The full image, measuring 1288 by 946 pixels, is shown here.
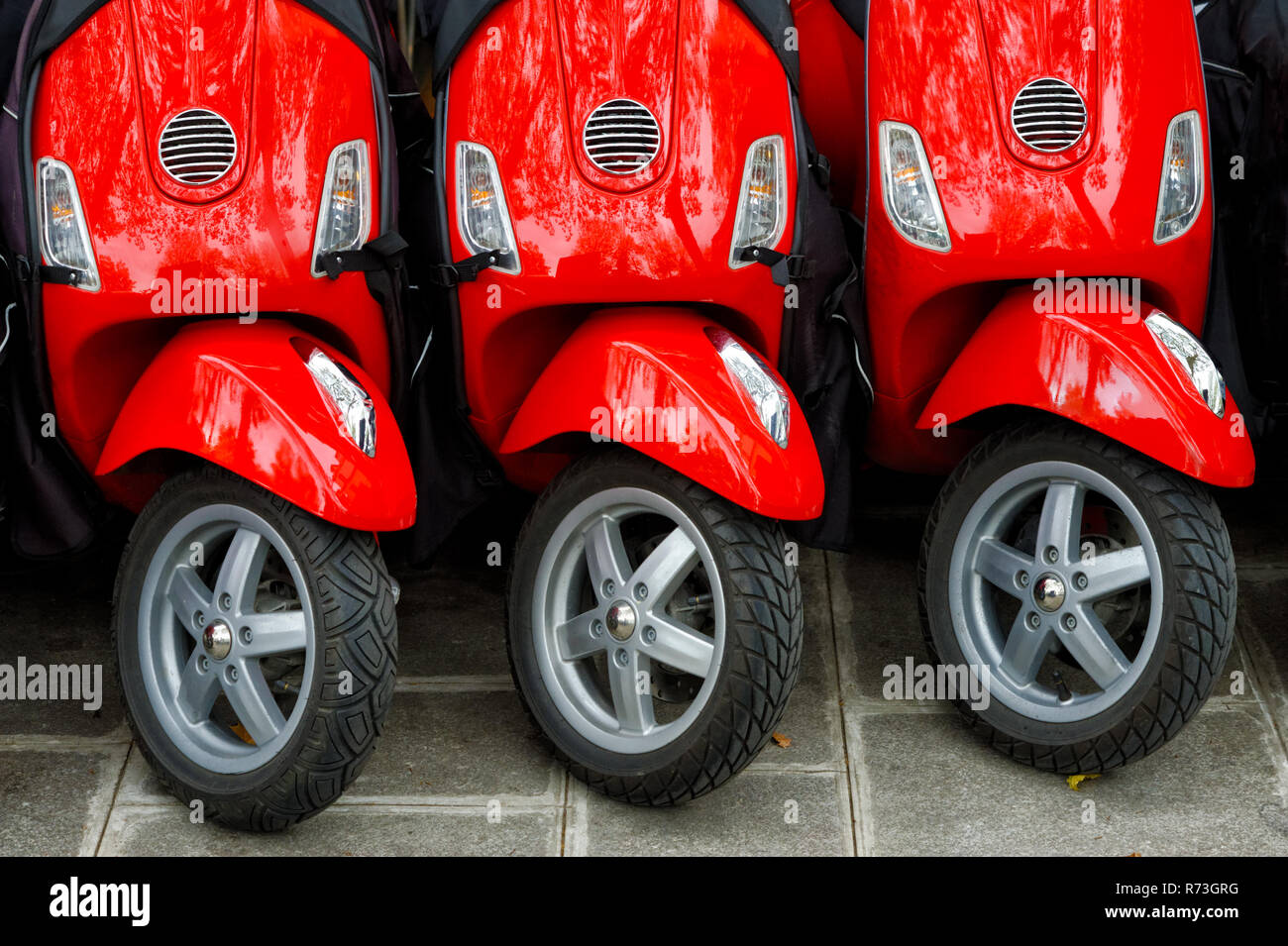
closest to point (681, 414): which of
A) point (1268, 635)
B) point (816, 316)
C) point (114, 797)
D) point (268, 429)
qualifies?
point (816, 316)

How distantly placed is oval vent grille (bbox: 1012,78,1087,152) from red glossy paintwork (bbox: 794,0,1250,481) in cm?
2

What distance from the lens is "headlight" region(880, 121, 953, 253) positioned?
129 inches

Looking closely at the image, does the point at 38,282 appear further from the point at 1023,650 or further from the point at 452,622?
the point at 1023,650

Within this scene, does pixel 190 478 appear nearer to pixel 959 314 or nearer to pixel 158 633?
pixel 158 633

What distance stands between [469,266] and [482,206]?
0.12m

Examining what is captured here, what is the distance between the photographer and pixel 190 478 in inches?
120

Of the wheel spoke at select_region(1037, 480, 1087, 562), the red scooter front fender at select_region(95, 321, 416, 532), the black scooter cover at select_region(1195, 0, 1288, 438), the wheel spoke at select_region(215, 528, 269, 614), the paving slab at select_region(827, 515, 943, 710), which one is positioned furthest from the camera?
the paving slab at select_region(827, 515, 943, 710)

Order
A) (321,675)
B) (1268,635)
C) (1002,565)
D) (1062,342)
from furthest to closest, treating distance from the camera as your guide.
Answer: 1. (1268,635)
2. (1002,565)
3. (1062,342)
4. (321,675)

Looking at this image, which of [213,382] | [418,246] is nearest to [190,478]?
[213,382]

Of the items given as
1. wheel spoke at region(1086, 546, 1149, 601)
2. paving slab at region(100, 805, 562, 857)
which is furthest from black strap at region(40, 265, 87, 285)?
wheel spoke at region(1086, 546, 1149, 601)

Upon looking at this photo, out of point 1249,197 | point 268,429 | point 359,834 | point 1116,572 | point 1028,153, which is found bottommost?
point 359,834

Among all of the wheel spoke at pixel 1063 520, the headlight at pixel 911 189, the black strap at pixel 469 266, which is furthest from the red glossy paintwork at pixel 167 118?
the wheel spoke at pixel 1063 520

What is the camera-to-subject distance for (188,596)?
3.07 meters

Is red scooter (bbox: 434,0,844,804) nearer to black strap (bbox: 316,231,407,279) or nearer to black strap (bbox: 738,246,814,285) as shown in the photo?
black strap (bbox: 738,246,814,285)
